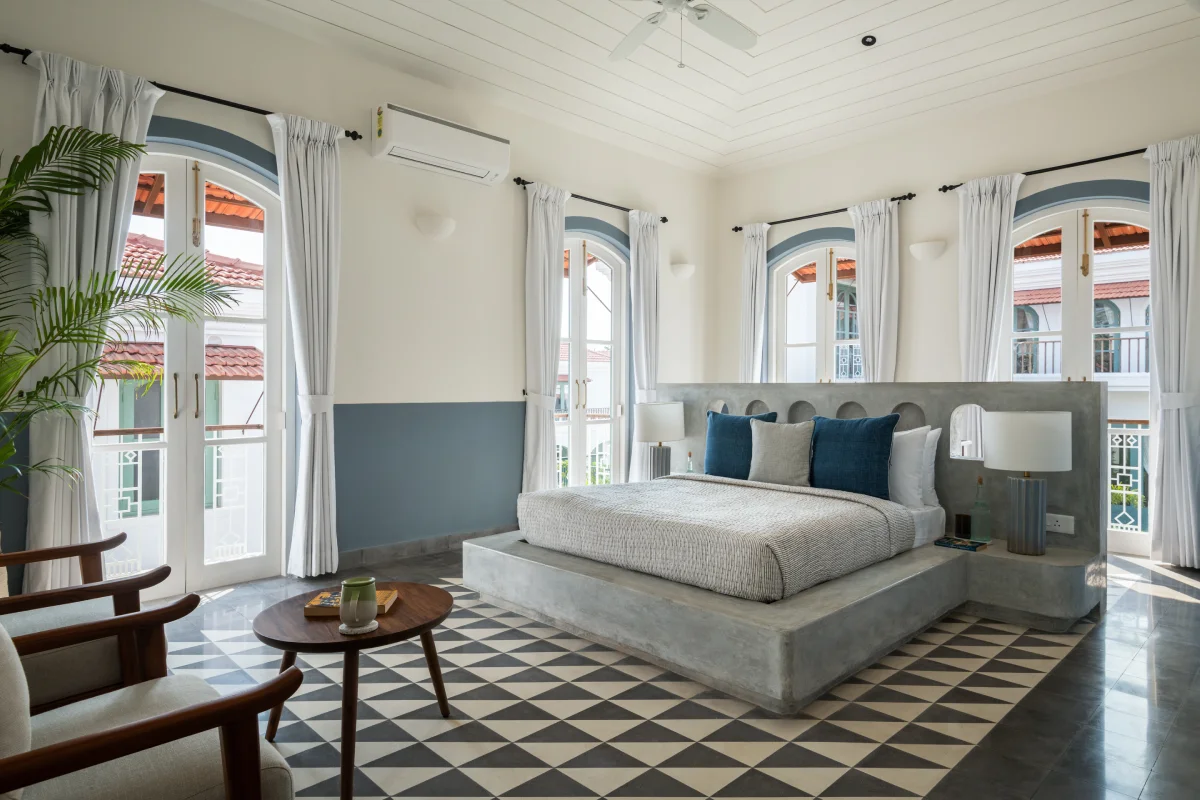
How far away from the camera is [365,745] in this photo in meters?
2.33

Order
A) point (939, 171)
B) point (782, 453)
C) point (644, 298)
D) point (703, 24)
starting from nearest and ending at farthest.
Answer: point (703, 24), point (782, 453), point (939, 171), point (644, 298)

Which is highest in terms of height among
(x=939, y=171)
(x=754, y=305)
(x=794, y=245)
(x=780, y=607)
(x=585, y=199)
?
(x=939, y=171)

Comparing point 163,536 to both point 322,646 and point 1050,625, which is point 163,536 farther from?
point 1050,625

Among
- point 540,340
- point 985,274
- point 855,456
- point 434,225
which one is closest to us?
point 855,456

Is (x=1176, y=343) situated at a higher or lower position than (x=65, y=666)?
higher

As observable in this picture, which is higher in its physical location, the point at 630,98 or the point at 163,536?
the point at 630,98

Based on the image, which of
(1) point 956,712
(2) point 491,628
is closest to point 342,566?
(2) point 491,628

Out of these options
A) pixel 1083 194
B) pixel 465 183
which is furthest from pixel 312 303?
pixel 1083 194

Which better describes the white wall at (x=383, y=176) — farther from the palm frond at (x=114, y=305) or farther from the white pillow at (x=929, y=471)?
the white pillow at (x=929, y=471)

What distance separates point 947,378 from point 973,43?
236 cm

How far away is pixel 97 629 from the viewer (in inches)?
70.1

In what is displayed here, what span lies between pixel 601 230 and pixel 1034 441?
3.75 m

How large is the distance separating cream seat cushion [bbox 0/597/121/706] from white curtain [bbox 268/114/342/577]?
79.6 inches

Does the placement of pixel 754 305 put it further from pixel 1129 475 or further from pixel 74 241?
pixel 74 241
